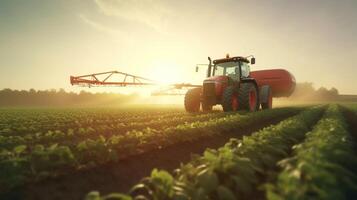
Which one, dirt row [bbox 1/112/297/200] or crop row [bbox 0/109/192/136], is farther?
crop row [bbox 0/109/192/136]

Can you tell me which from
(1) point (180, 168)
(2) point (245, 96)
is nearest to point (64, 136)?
(1) point (180, 168)

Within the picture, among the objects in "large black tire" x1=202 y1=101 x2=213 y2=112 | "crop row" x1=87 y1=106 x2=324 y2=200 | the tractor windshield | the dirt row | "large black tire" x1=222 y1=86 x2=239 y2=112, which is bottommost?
the dirt row

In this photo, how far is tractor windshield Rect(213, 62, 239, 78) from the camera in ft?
56.2

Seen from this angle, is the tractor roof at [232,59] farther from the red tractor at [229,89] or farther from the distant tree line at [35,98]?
the distant tree line at [35,98]

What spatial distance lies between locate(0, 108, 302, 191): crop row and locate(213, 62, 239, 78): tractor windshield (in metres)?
7.63

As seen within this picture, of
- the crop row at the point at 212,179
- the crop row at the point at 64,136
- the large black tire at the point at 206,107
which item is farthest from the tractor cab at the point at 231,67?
the crop row at the point at 212,179

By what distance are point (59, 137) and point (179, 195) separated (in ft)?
22.6

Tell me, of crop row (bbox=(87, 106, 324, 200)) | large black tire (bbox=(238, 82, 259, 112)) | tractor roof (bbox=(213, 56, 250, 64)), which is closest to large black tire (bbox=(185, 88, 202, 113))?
tractor roof (bbox=(213, 56, 250, 64))

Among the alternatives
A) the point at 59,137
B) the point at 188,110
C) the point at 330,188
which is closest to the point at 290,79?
the point at 188,110

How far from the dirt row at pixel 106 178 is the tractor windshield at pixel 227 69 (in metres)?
9.79

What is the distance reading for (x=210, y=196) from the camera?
4.18 m

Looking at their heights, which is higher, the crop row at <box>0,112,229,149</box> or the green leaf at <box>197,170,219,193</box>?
the green leaf at <box>197,170,219,193</box>

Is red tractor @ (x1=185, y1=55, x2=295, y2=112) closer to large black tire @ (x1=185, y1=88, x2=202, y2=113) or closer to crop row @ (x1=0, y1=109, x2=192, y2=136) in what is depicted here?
large black tire @ (x1=185, y1=88, x2=202, y2=113)

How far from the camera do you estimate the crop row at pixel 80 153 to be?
16.7 feet
